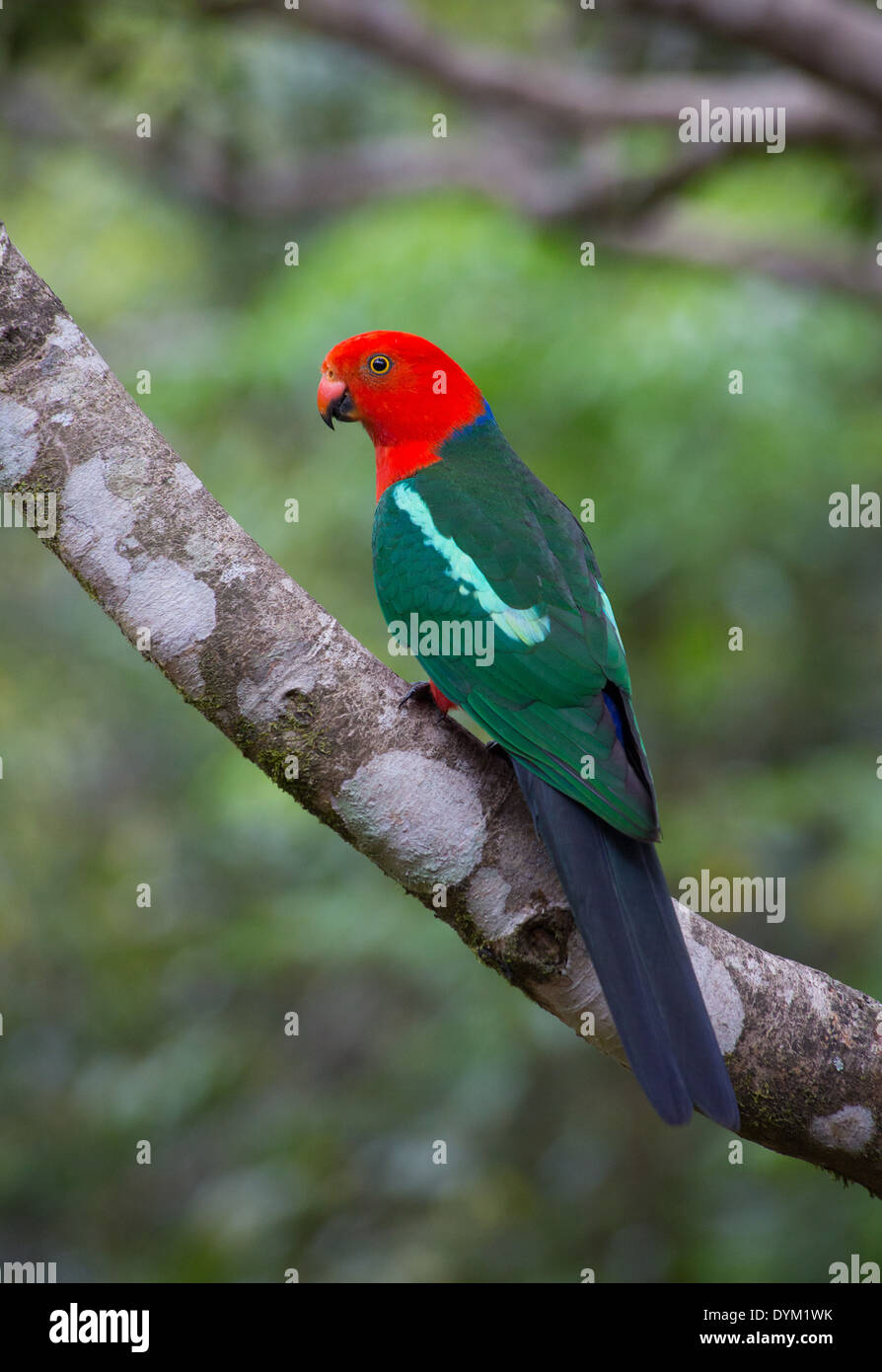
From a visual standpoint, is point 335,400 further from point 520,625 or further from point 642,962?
point 642,962

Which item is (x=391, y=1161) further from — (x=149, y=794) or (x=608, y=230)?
(x=608, y=230)

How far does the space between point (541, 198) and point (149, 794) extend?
14.2ft

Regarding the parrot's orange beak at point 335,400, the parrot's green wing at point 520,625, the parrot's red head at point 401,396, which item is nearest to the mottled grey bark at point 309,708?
the parrot's green wing at point 520,625

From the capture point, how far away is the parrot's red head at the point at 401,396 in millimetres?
3145

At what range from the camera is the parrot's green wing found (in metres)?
2.23

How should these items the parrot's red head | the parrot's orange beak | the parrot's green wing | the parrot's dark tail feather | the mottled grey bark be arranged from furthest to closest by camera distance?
the parrot's orange beak, the parrot's red head, the parrot's green wing, the mottled grey bark, the parrot's dark tail feather

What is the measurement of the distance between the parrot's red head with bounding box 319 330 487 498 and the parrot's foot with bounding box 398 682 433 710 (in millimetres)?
906

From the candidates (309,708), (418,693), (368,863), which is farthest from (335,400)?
(368,863)

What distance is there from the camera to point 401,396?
10.4 feet

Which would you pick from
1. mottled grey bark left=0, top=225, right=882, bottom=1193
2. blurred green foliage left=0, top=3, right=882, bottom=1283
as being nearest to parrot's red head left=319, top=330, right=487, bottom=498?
mottled grey bark left=0, top=225, right=882, bottom=1193

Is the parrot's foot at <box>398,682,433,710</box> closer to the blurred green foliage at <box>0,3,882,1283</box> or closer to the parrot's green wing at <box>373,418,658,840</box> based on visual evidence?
the parrot's green wing at <box>373,418,658,840</box>

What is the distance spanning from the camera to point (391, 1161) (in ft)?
15.4

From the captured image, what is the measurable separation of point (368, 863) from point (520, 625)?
3159mm
